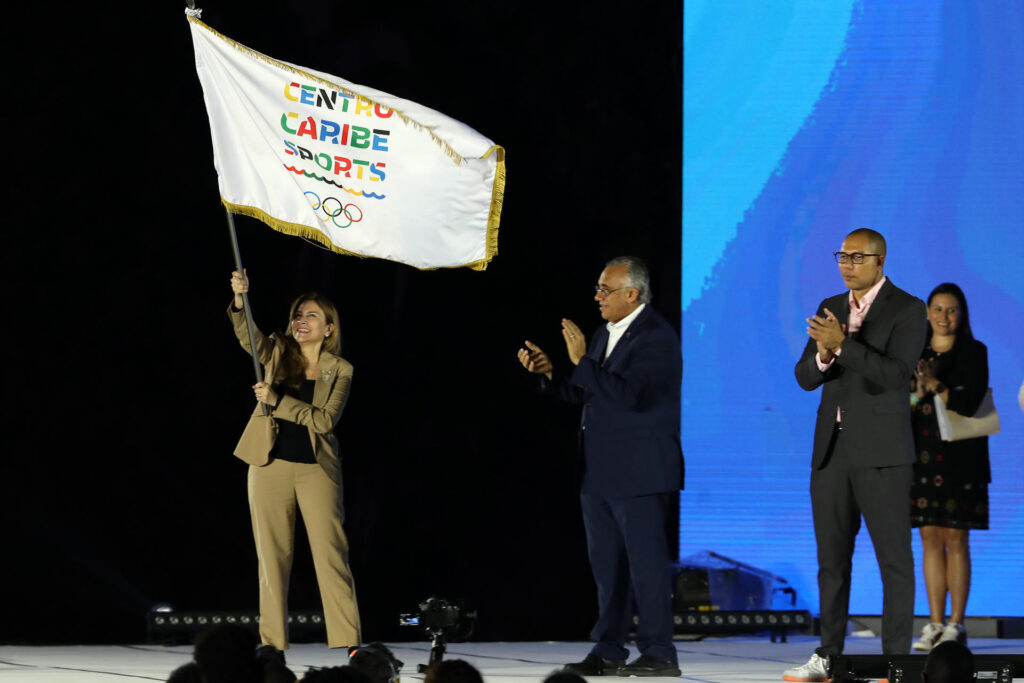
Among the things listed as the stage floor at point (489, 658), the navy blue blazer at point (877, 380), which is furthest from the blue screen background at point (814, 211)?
the navy blue blazer at point (877, 380)

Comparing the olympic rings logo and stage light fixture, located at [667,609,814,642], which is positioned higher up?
the olympic rings logo

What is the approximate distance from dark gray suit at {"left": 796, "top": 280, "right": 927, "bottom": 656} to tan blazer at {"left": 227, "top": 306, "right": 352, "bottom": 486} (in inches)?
66.6

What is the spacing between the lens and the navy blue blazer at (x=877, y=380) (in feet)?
15.1

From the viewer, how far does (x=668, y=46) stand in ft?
21.8

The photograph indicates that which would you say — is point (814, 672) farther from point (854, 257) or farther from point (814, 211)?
point (814, 211)

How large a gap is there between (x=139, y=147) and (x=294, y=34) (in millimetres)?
893

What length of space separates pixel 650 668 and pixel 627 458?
0.75 m

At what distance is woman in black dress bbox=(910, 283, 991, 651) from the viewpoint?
6.01m

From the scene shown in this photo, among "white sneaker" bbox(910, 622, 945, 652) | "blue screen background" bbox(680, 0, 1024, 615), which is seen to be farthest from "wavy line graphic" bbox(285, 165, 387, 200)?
"white sneaker" bbox(910, 622, 945, 652)

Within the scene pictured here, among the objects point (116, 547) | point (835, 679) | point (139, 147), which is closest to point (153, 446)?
point (116, 547)

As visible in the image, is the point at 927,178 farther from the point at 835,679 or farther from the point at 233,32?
the point at 835,679

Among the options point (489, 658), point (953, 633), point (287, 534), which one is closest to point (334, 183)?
point (287, 534)

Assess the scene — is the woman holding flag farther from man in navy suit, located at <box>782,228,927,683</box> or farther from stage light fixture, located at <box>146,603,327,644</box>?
man in navy suit, located at <box>782,228,927,683</box>

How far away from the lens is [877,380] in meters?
4.62
